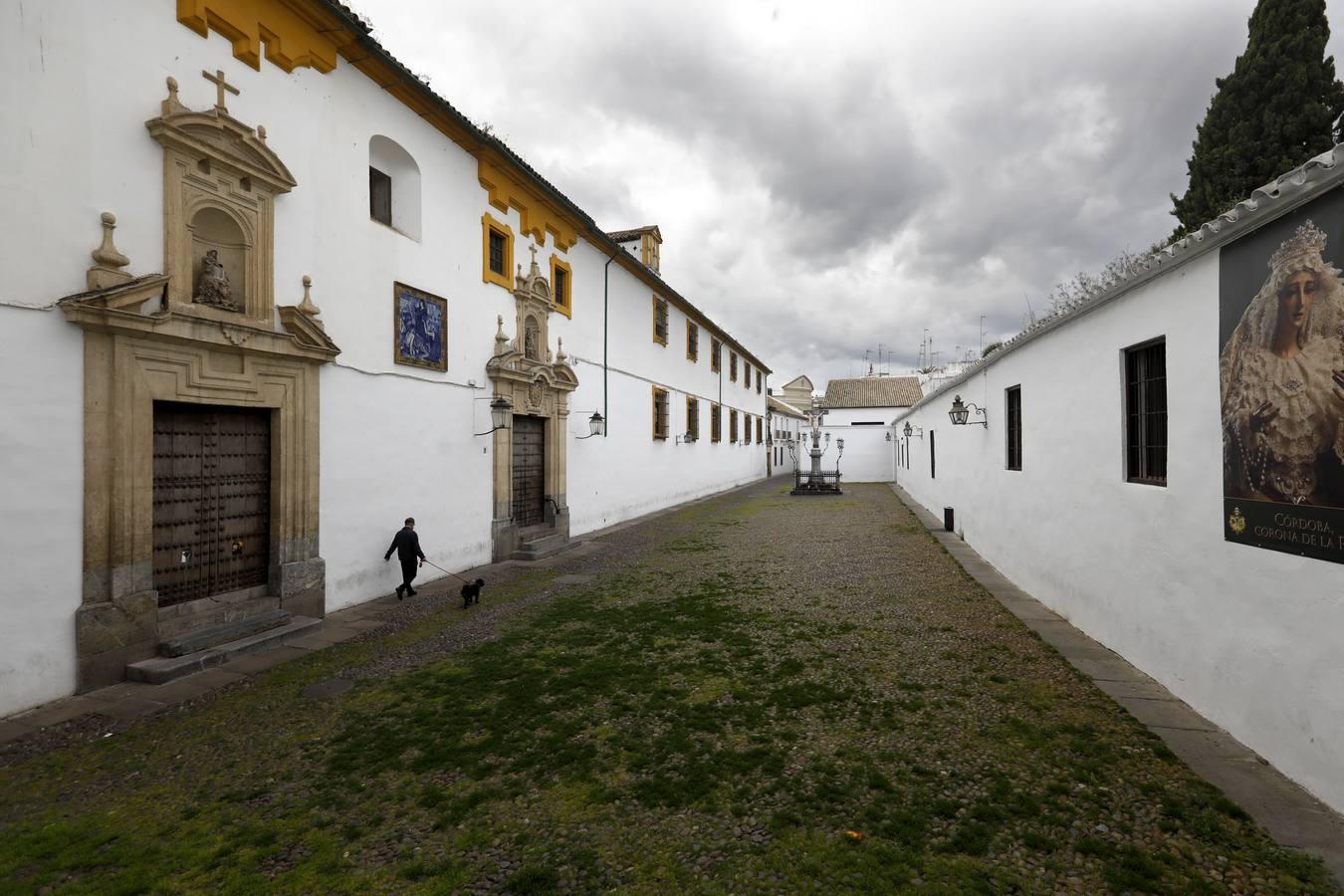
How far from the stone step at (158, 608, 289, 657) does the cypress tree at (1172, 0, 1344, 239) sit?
72.2 feet

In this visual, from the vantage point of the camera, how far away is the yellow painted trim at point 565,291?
40.5ft

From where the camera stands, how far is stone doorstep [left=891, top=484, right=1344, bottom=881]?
291 centimetres

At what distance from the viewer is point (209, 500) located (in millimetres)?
6281

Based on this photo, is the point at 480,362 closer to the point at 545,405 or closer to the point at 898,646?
the point at 545,405

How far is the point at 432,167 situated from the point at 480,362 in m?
3.03

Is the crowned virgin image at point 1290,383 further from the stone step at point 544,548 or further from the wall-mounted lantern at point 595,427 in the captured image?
the wall-mounted lantern at point 595,427

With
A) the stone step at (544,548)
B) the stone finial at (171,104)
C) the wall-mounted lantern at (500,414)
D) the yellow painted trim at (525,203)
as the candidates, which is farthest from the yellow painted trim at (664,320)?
the stone finial at (171,104)

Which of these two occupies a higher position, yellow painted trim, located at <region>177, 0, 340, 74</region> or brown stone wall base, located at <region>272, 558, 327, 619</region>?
yellow painted trim, located at <region>177, 0, 340, 74</region>

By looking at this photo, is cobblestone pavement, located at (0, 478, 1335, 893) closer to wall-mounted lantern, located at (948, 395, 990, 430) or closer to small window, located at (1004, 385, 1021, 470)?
small window, located at (1004, 385, 1021, 470)

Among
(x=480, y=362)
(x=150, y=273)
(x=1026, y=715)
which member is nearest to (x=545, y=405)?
(x=480, y=362)

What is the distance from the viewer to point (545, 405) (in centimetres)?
1200

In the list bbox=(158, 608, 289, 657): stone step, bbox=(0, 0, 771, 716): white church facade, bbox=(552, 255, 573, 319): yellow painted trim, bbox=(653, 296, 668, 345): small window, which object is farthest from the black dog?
bbox=(653, 296, 668, 345): small window

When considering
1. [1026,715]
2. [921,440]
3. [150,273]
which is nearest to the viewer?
[1026,715]

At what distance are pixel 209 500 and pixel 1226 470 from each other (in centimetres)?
876
